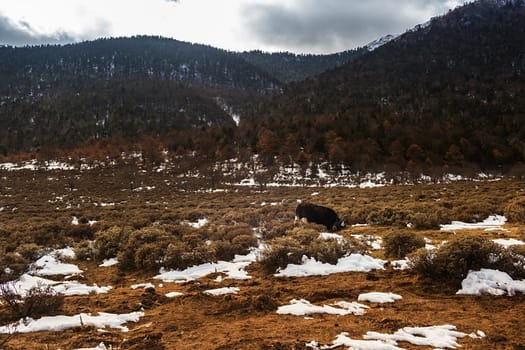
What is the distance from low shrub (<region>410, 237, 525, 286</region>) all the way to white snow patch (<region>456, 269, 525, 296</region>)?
17cm

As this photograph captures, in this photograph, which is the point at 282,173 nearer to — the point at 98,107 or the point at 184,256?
the point at 184,256

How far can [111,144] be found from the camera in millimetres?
78062

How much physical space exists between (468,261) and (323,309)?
3497 millimetres

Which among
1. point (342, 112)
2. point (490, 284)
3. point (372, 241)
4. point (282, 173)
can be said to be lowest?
point (372, 241)

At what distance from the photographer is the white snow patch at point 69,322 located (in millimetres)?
5469

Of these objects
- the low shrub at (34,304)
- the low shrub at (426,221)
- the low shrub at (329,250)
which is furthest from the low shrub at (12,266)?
the low shrub at (426,221)

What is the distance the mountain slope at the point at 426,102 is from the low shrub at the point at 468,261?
45098 mm

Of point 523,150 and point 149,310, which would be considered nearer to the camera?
point 149,310

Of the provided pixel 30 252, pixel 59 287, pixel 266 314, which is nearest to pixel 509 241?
pixel 266 314

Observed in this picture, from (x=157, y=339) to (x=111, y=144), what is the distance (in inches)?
3186

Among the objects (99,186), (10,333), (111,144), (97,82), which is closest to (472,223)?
(10,333)

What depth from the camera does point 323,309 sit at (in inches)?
233

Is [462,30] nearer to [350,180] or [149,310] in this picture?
[350,180]

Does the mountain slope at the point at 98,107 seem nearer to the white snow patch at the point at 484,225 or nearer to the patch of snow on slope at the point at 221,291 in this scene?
the white snow patch at the point at 484,225
